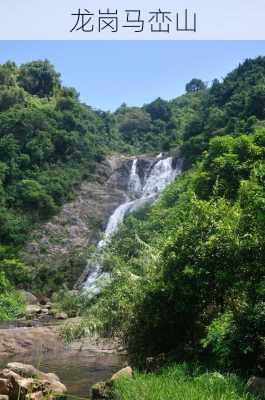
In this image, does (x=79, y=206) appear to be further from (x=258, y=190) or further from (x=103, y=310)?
(x=258, y=190)

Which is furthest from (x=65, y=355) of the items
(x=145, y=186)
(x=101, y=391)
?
(x=145, y=186)

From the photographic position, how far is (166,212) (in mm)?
31266

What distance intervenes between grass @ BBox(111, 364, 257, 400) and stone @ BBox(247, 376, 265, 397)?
0.12 metres

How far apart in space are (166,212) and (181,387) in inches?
902

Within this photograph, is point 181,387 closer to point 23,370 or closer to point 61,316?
point 23,370

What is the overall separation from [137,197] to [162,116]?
1059 inches

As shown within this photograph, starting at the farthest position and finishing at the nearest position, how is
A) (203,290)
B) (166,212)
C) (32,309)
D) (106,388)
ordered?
(32,309) → (166,212) → (203,290) → (106,388)

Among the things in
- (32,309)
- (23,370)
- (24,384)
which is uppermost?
(24,384)

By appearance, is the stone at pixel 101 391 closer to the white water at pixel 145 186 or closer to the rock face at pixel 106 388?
the rock face at pixel 106 388

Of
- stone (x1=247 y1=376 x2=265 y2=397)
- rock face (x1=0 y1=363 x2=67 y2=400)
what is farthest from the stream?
stone (x1=247 y1=376 x2=265 y2=397)

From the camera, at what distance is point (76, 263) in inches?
1623

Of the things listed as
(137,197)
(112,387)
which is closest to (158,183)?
(137,197)

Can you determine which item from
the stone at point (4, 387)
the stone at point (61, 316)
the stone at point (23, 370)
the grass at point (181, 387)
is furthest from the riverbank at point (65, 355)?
the stone at point (61, 316)

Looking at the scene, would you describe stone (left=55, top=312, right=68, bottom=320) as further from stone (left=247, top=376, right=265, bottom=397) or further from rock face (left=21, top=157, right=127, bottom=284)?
stone (left=247, top=376, right=265, bottom=397)
